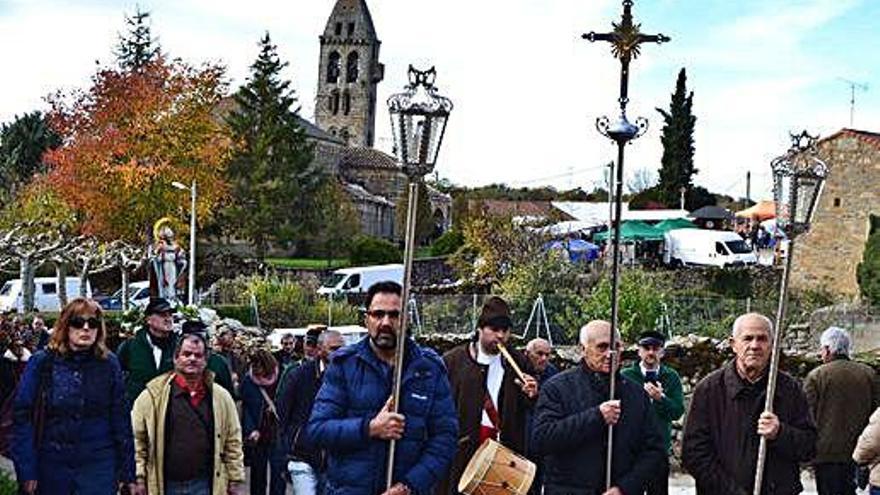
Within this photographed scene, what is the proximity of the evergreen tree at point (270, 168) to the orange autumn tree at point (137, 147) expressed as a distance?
1870 centimetres

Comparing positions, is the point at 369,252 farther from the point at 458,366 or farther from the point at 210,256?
the point at 458,366

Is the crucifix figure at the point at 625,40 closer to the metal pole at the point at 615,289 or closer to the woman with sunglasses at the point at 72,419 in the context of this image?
the metal pole at the point at 615,289

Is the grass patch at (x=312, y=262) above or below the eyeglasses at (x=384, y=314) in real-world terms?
below

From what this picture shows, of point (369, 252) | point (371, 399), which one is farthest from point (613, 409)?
point (369, 252)

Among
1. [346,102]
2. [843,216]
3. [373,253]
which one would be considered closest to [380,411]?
[843,216]

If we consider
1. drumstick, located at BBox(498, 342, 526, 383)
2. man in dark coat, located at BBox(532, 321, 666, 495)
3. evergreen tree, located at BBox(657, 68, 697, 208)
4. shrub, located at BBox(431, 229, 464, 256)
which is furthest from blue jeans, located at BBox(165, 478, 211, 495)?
evergreen tree, located at BBox(657, 68, 697, 208)

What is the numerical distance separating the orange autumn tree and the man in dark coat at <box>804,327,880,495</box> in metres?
31.2

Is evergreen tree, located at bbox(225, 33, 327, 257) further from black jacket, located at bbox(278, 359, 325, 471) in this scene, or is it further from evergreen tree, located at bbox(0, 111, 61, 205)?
black jacket, located at bbox(278, 359, 325, 471)

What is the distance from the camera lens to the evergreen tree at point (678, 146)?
7088 centimetres

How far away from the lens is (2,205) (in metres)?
49.3

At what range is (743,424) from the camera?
6.68m

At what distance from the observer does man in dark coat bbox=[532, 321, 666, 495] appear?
21.8 ft

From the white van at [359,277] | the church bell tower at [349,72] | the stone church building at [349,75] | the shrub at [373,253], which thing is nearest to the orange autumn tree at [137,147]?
the white van at [359,277]

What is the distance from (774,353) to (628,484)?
978 millimetres
